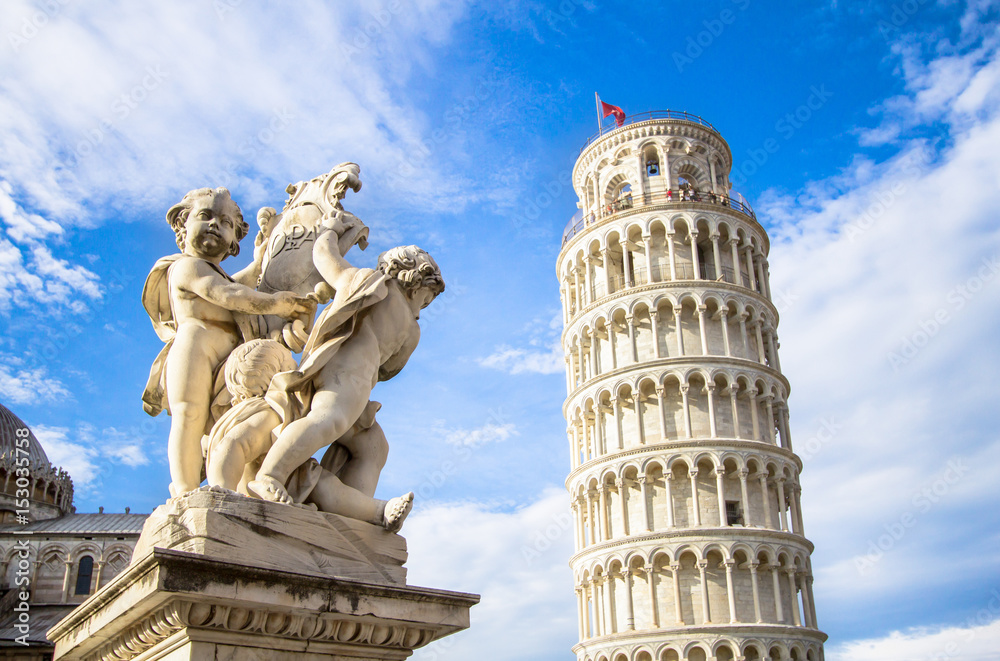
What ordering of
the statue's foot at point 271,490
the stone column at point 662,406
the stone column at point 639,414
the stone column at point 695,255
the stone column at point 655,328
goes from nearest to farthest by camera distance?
the statue's foot at point 271,490
the stone column at point 662,406
the stone column at point 639,414
the stone column at point 655,328
the stone column at point 695,255

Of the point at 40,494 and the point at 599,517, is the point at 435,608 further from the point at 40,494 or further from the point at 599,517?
the point at 40,494

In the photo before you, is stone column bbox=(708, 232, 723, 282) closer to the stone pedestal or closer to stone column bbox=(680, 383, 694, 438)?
stone column bbox=(680, 383, 694, 438)

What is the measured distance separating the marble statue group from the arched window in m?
49.2

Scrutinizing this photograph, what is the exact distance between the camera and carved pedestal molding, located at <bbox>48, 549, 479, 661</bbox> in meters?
2.89

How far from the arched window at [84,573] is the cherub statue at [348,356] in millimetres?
49710

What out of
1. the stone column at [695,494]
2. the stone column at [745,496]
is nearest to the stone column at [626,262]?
the stone column at [695,494]

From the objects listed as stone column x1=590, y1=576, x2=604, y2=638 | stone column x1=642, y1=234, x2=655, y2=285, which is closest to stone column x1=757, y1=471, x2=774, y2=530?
stone column x1=590, y1=576, x2=604, y2=638

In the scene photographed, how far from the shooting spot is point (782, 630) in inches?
1374

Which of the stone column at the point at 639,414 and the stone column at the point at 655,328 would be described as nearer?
the stone column at the point at 639,414

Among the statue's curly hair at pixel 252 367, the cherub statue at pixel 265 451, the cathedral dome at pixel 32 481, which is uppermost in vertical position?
the cathedral dome at pixel 32 481

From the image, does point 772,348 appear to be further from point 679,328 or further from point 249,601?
point 249,601

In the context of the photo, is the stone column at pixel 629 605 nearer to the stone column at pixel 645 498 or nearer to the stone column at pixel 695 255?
the stone column at pixel 645 498

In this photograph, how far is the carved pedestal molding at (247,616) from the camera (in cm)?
289

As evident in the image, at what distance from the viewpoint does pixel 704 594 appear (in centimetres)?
3484
